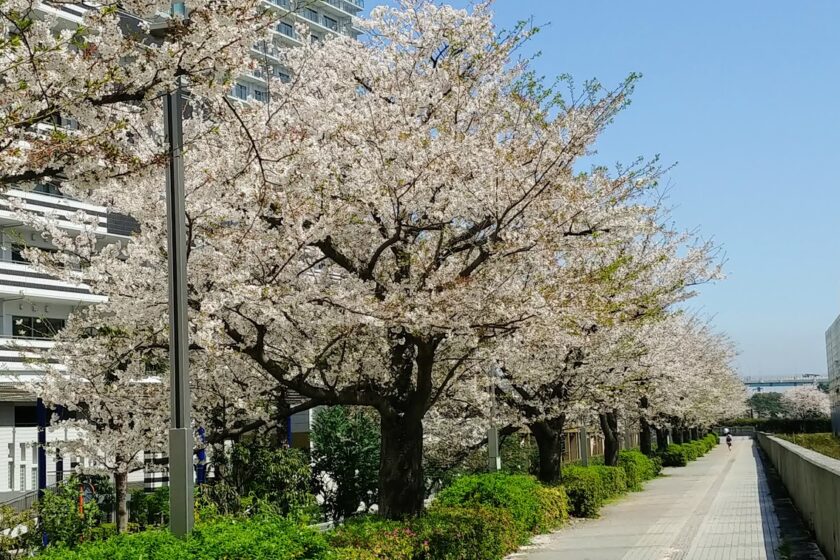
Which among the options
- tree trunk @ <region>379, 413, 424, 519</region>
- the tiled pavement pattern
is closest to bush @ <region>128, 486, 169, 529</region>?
tree trunk @ <region>379, 413, 424, 519</region>

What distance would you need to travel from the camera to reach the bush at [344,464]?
23656mm

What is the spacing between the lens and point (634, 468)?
112 ft

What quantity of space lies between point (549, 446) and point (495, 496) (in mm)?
6596

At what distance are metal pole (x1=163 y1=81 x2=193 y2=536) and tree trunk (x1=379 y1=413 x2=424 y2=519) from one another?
5393mm

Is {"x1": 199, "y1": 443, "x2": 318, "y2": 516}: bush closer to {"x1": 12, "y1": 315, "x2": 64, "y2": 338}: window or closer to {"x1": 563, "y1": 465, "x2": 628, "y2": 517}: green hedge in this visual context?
{"x1": 563, "y1": 465, "x2": 628, "y2": 517}: green hedge

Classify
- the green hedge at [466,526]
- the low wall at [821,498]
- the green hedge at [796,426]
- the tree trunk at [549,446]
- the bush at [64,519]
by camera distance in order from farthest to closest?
the green hedge at [796,426], the tree trunk at [549,446], the bush at [64,519], the low wall at [821,498], the green hedge at [466,526]

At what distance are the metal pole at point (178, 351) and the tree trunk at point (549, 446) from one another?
14.8 metres

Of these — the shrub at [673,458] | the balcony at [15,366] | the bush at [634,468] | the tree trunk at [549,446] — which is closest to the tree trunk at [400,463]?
the tree trunk at [549,446]

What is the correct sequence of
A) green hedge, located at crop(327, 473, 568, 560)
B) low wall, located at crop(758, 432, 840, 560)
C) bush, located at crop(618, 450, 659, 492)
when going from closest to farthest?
green hedge, located at crop(327, 473, 568, 560) → low wall, located at crop(758, 432, 840, 560) → bush, located at crop(618, 450, 659, 492)

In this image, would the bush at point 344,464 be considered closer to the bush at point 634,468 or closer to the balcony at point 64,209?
the balcony at point 64,209

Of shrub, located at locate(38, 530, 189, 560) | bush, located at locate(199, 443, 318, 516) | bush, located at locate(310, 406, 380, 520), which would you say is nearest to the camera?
shrub, located at locate(38, 530, 189, 560)

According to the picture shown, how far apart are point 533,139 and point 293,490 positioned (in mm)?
→ 11605

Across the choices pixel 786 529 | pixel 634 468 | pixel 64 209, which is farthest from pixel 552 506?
pixel 64 209

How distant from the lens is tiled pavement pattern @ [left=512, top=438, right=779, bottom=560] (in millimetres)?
15867
